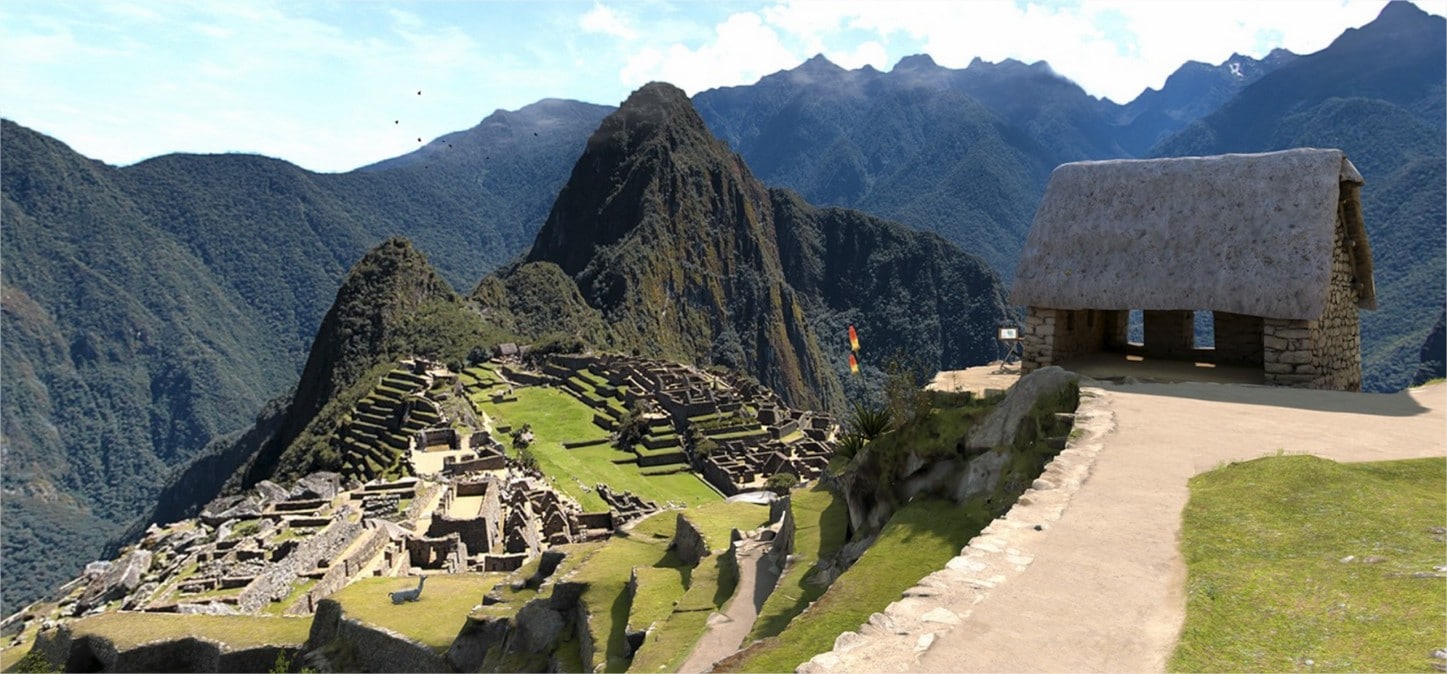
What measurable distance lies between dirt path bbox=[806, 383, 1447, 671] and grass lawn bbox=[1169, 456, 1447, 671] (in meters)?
0.25

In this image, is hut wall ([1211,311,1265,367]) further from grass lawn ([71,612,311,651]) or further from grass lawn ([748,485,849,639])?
grass lawn ([71,612,311,651])

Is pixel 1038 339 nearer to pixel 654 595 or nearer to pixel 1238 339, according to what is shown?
pixel 1238 339

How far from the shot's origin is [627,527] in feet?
76.0

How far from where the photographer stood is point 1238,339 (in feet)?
54.1

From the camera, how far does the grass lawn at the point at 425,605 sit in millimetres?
18514

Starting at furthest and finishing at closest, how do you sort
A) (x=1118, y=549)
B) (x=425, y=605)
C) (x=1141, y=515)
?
(x=425, y=605), (x=1141, y=515), (x=1118, y=549)

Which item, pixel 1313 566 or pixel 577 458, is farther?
pixel 577 458

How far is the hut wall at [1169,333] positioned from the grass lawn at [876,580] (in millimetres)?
9216

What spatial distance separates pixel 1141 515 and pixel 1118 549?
86 cm

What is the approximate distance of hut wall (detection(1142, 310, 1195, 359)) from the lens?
1742cm

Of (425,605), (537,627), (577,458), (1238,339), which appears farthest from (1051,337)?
(577,458)

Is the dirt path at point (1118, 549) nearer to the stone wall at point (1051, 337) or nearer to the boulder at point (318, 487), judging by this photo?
the stone wall at point (1051, 337)

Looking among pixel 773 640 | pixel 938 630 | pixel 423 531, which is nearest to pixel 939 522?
pixel 773 640

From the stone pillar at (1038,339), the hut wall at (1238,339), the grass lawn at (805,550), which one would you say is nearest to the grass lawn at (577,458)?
the grass lawn at (805,550)
